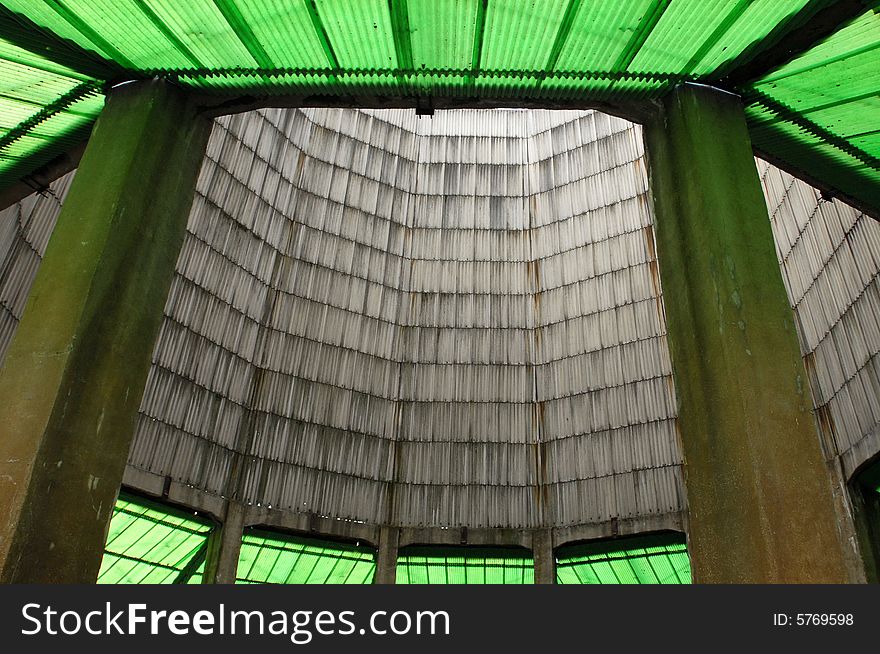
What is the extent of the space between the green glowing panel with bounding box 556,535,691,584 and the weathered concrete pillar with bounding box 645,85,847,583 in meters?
18.7

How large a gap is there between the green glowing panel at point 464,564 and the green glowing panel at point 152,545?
6.92m

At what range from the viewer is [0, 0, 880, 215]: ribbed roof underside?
7695 millimetres

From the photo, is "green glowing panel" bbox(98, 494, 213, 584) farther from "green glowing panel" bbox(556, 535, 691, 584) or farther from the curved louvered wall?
"green glowing panel" bbox(556, 535, 691, 584)

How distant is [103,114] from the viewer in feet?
29.3

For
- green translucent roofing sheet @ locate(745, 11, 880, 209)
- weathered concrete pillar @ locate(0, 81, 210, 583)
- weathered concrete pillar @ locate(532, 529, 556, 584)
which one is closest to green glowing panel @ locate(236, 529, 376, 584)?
weathered concrete pillar @ locate(532, 529, 556, 584)

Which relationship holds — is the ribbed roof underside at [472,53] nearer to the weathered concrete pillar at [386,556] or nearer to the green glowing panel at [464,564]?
the weathered concrete pillar at [386,556]

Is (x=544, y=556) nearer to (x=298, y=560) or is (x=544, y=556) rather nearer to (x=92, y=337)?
(x=298, y=560)

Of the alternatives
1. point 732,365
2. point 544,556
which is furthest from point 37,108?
point 544,556

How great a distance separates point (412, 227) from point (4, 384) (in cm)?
2245

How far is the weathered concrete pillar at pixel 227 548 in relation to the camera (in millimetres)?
23875

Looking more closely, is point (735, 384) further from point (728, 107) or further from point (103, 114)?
point (103, 114)

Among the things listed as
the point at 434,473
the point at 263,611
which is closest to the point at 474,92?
the point at 263,611

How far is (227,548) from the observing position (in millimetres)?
23984

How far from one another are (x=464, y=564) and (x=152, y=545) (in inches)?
416
